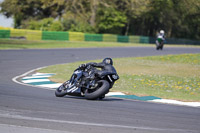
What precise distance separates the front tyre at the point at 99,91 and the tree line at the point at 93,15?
168 feet

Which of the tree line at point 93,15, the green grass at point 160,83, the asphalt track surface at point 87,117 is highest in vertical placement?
the tree line at point 93,15

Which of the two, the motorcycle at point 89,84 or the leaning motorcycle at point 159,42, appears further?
the leaning motorcycle at point 159,42

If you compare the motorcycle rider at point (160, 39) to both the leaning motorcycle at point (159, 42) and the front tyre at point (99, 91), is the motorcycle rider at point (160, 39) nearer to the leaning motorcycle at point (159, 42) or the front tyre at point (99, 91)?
the leaning motorcycle at point (159, 42)

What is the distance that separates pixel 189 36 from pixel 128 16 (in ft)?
61.6

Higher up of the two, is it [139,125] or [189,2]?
[189,2]

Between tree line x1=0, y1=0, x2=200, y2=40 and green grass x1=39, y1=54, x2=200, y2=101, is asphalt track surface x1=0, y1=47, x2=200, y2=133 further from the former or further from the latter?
tree line x1=0, y1=0, x2=200, y2=40

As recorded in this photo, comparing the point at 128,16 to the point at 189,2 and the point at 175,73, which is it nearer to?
the point at 189,2

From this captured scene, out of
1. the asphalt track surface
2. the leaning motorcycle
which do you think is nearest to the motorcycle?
the asphalt track surface

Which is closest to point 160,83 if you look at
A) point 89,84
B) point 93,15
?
point 89,84

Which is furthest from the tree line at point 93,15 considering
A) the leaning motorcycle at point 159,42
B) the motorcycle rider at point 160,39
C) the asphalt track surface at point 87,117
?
the asphalt track surface at point 87,117

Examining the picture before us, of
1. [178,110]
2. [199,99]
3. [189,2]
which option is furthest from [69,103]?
[189,2]

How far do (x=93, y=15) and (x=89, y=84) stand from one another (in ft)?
192

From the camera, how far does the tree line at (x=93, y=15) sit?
62719mm

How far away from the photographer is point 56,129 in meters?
5.87
